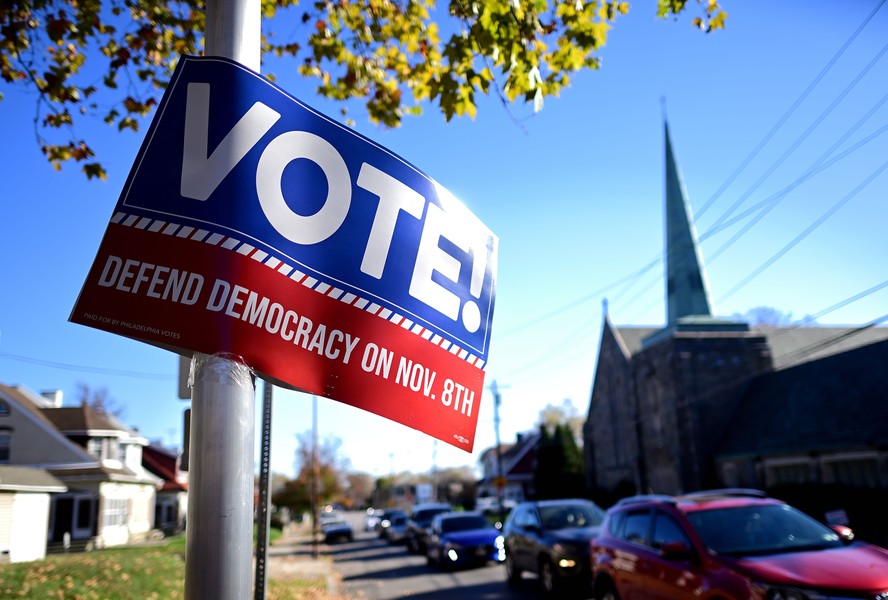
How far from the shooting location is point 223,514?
1674 millimetres

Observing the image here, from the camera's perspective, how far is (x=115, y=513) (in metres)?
39.7

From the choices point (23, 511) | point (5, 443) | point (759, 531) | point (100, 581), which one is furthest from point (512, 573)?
point (5, 443)

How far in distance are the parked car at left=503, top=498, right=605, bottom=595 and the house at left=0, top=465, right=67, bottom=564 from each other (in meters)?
21.0

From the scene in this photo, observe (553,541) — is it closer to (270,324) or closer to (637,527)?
(637,527)

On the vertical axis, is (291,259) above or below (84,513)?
above

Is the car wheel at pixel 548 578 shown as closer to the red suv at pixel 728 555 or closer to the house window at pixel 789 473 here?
the red suv at pixel 728 555

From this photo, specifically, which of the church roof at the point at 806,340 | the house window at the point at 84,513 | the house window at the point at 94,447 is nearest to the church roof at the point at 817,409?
the church roof at the point at 806,340

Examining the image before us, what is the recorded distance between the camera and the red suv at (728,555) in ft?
19.2

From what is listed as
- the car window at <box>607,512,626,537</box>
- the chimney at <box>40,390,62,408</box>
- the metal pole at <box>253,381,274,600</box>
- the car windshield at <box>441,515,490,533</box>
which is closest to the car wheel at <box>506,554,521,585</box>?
the car windshield at <box>441,515,490,533</box>

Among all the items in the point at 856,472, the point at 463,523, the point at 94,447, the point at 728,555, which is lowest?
the point at 463,523

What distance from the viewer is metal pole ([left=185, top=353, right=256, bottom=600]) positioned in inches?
65.2

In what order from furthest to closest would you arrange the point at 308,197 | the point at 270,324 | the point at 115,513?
the point at 115,513
the point at 308,197
the point at 270,324

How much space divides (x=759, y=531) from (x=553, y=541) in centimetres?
640

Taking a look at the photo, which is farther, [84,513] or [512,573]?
[84,513]
